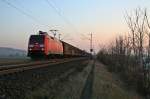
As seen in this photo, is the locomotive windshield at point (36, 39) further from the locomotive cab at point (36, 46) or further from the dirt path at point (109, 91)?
the dirt path at point (109, 91)

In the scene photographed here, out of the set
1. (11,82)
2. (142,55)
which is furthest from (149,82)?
(11,82)

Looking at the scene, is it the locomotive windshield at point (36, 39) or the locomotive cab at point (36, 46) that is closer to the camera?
the locomotive cab at point (36, 46)

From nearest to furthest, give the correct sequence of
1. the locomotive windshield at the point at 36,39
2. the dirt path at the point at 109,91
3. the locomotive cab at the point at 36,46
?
the dirt path at the point at 109,91, the locomotive cab at the point at 36,46, the locomotive windshield at the point at 36,39

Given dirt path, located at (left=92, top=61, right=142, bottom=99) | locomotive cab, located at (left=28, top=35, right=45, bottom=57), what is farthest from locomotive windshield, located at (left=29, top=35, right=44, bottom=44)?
dirt path, located at (left=92, top=61, right=142, bottom=99)

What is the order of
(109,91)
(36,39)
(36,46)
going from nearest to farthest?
(109,91), (36,46), (36,39)

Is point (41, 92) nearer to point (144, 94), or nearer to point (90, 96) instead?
point (90, 96)

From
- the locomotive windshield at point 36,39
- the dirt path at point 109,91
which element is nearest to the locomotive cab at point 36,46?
the locomotive windshield at point 36,39

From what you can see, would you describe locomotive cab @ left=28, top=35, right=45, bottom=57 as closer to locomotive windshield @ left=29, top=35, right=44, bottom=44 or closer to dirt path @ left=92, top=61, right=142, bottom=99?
locomotive windshield @ left=29, top=35, right=44, bottom=44

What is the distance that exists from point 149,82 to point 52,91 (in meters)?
16.2

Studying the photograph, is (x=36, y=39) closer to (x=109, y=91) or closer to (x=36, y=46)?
(x=36, y=46)

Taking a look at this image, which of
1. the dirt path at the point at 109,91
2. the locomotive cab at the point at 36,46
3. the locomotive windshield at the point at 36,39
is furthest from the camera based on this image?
the locomotive windshield at the point at 36,39

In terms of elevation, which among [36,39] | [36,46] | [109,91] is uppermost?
[36,39]

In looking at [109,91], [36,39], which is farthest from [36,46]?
[109,91]

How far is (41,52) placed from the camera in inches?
1674
